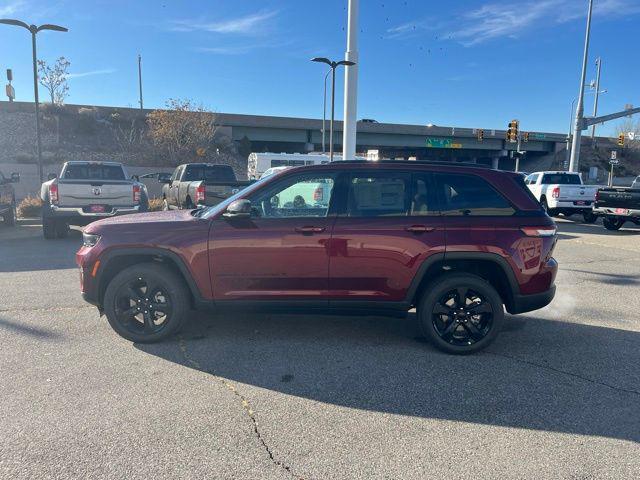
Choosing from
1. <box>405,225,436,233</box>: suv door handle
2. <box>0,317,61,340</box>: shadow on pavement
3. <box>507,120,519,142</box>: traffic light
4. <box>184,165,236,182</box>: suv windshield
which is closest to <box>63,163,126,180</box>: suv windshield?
<box>184,165,236,182</box>: suv windshield

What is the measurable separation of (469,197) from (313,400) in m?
2.39

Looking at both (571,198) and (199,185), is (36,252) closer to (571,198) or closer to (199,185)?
(199,185)

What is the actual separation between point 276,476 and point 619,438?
2285 mm

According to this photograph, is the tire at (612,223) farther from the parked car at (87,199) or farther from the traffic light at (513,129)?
the parked car at (87,199)

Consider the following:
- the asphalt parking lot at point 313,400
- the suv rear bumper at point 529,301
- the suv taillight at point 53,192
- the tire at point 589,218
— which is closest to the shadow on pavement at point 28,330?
the asphalt parking lot at point 313,400

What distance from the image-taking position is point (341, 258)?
451 cm

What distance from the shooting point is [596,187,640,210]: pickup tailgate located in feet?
46.3

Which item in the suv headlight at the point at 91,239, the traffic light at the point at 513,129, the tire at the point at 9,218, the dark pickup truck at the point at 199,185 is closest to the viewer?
the suv headlight at the point at 91,239

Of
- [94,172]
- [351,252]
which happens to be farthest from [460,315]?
[94,172]

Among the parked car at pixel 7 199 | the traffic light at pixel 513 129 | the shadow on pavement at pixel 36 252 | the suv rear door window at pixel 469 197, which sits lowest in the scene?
the shadow on pavement at pixel 36 252

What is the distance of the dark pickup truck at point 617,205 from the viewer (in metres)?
14.1

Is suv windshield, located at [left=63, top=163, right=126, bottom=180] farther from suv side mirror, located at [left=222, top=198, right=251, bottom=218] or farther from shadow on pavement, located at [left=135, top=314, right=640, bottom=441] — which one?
suv side mirror, located at [left=222, top=198, right=251, bottom=218]

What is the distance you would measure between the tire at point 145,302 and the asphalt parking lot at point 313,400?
0.52 feet

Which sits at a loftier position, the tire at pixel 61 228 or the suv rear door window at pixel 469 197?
the suv rear door window at pixel 469 197
